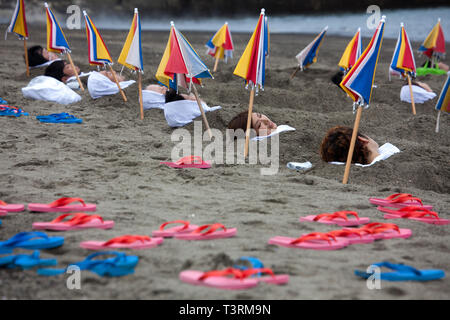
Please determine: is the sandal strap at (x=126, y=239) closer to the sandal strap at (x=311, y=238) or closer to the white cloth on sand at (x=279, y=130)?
the sandal strap at (x=311, y=238)

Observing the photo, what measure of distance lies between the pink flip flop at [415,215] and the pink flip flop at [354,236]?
60cm

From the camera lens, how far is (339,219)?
3373 millimetres

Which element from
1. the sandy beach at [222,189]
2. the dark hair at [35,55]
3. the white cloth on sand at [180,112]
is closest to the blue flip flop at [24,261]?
the sandy beach at [222,189]

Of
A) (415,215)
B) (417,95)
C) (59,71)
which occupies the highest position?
(59,71)

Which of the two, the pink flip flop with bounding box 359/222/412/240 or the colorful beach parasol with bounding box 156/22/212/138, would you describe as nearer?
the pink flip flop with bounding box 359/222/412/240

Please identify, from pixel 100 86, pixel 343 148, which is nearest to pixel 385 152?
pixel 343 148

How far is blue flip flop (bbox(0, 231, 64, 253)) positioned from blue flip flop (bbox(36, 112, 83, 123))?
14.1ft

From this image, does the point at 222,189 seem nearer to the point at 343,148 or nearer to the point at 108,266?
the point at 343,148

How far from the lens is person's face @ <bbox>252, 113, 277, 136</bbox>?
6.02 meters

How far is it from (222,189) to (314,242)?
1.44m

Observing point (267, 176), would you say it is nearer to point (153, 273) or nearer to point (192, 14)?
point (153, 273)

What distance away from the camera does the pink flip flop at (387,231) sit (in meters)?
3.04

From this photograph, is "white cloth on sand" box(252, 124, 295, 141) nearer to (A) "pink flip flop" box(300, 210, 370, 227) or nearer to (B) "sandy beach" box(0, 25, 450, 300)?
(B) "sandy beach" box(0, 25, 450, 300)

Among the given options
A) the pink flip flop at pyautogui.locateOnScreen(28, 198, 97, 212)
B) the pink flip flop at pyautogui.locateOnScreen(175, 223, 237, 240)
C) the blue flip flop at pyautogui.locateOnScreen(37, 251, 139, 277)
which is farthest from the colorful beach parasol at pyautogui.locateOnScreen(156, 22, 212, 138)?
the blue flip flop at pyautogui.locateOnScreen(37, 251, 139, 277)
